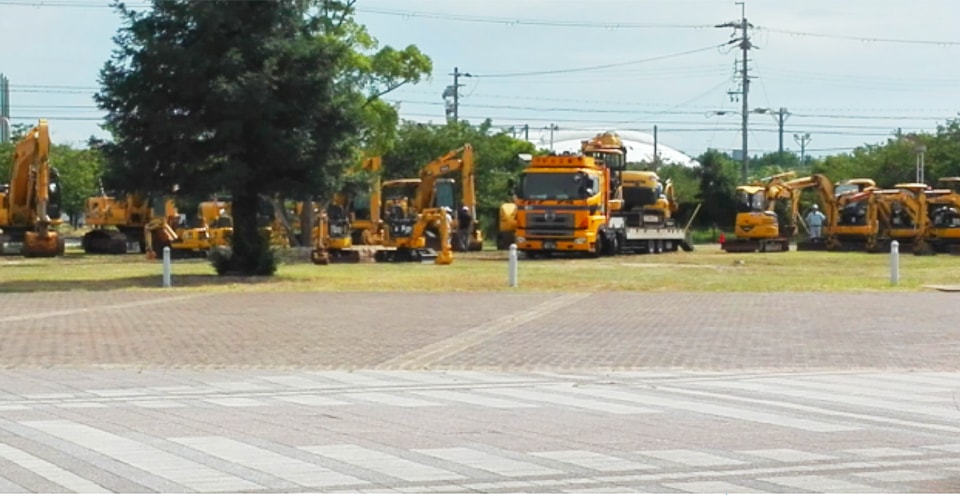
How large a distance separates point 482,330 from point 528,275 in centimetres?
1621

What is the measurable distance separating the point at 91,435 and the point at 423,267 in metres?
32.6

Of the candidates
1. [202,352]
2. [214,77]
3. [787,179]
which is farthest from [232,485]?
[787,179]

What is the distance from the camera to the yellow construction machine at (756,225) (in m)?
61.6

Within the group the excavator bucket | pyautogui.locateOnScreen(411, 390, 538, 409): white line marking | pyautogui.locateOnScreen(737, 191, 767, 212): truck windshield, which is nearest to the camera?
pyautogui.locateOnScreen(411, 390, 538, 409): white line marking

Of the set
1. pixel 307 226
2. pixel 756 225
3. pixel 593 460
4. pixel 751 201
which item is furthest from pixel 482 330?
pixel 751 201

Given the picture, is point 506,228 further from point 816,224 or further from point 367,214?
point 816,224

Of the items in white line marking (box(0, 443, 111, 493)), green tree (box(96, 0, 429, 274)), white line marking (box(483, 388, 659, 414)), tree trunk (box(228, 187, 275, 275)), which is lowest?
white line marking (box(483, 388, 659, 414))

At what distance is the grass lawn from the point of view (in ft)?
113

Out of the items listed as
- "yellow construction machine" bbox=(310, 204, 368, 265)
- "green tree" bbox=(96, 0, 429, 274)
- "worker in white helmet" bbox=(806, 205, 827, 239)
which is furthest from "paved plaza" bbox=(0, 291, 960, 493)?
"worker in white helmet" bbox=(806, 205, 827, 239)

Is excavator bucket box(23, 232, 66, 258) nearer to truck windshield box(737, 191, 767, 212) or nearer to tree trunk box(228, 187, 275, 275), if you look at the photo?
tree trunk box(228, 187, 275, 275)

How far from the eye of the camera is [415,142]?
91688 mm

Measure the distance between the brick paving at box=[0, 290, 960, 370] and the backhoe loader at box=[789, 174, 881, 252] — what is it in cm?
3022

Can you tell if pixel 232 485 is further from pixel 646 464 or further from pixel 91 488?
pixel 646 464

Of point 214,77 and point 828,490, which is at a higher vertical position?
point 214,77
